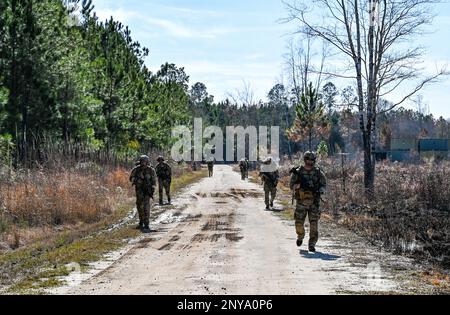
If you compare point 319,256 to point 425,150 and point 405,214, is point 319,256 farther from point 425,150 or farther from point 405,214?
→ point 425,150

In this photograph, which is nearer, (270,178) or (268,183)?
(268,183)

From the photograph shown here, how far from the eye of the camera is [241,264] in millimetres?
11562

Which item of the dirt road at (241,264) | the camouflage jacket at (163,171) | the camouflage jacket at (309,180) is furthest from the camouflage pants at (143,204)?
the camouflage jacket at (163,171)

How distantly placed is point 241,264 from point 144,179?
7.07 metres

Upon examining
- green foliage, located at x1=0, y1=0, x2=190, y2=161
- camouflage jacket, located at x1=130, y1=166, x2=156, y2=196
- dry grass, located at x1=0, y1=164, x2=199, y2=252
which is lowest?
dry grass, located at x1=0, y1=164, x2=199, y2=252

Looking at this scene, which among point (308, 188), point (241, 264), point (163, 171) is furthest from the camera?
point (163, 171)

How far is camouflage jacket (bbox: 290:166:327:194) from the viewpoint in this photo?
13.8 m

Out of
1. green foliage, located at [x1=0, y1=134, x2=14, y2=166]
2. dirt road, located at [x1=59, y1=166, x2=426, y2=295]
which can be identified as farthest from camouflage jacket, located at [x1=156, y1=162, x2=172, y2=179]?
dirt road, located at [x1=59, y1=166, x2=426, y2=295]

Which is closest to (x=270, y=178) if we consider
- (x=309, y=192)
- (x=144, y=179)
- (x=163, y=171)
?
(x=163, y=171)

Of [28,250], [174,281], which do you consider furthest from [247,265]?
[28,250]

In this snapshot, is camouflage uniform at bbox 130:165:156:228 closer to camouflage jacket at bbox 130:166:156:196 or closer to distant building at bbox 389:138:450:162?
camouflage jacket at bbox 130:166:156:196

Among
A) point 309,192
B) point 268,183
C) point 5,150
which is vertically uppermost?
point 5,150

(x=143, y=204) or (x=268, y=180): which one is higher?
(x=268, y=180)
